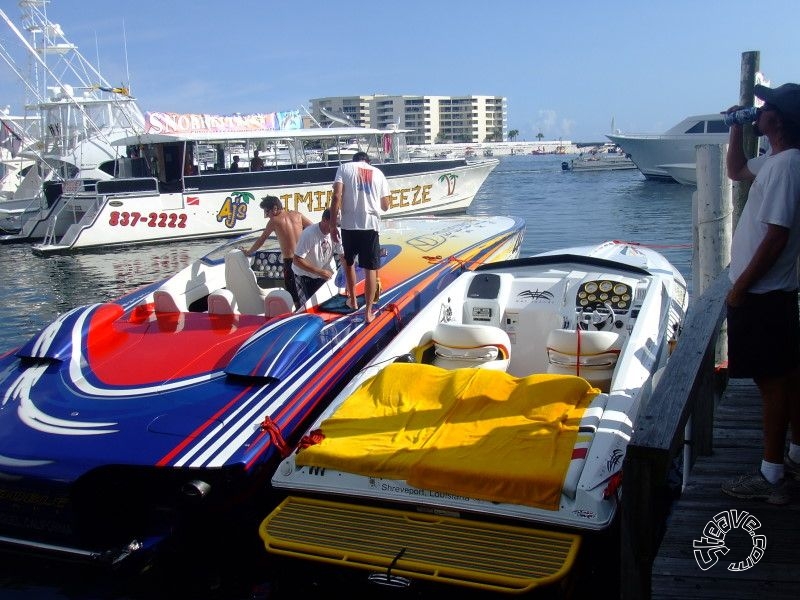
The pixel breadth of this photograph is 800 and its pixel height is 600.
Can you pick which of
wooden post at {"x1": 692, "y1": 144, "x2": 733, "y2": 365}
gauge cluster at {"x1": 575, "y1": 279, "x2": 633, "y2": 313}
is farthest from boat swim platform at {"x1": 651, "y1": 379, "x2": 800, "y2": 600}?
wooden post at {"x1": 692, "y1": 144, "x2": 733, "y2": 365}

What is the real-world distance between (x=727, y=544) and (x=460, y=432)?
58.0 inches

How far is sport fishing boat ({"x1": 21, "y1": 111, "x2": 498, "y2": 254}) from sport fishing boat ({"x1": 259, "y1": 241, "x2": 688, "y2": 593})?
1579 cm

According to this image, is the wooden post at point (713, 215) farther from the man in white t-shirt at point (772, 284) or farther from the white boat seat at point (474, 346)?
the man in white t-shirt at point (772, 284)

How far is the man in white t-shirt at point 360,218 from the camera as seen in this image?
245 inches

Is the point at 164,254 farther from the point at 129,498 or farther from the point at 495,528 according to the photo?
the point at 495,528

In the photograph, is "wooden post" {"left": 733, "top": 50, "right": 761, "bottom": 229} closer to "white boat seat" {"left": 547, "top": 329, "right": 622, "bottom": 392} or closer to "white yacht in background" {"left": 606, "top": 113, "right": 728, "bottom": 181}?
"white boat seat" {"left": 547, "top": 329, "right": 622, "bottom": 392}

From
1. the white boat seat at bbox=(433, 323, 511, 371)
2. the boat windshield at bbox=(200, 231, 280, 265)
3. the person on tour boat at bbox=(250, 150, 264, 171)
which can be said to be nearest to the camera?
the white boat seat at bbox=(433, 323, 511, 371)

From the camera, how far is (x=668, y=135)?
38.5 meters

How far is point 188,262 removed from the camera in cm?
1712

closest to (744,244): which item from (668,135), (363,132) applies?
(363,132)

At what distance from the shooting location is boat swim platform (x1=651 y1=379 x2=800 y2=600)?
9.43ft

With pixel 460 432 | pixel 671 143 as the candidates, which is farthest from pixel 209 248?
pixel 671 143

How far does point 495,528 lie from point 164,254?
16.6m

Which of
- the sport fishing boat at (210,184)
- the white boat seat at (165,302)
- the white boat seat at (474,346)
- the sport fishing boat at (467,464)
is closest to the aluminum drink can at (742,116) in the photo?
the sport fishing boat at (467,464)
